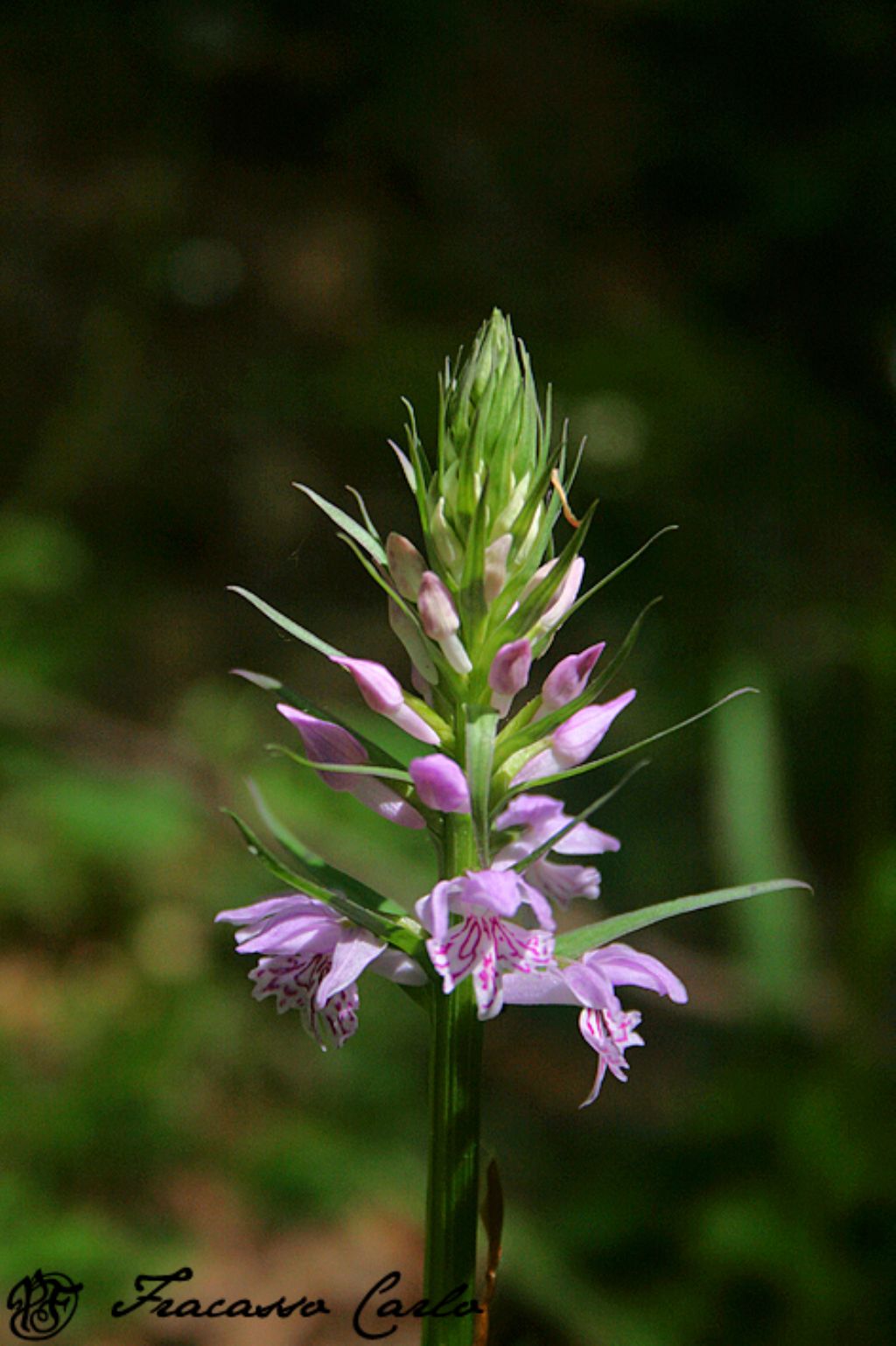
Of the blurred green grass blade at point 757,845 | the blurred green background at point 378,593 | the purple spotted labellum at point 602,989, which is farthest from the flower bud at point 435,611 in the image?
the blurred green grass blade at point 757,845

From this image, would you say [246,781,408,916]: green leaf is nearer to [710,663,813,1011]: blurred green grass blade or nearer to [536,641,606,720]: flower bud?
[536,641,606,720]: flower bud

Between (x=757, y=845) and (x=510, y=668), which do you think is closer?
(x=510, y=668)

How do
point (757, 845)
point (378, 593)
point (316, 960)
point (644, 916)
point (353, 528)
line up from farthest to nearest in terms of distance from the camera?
point (378, 593) < point (757, 845) < point (316, 960) < point (353, 528) < point (644, 916)

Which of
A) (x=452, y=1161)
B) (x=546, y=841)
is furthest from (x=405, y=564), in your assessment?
(x=452, y=1161)

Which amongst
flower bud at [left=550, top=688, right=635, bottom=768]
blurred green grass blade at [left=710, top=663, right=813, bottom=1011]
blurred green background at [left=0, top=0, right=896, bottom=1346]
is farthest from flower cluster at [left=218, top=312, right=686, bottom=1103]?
blurred green grass blade at [left=710, top=663, right=813, bottom=1011]

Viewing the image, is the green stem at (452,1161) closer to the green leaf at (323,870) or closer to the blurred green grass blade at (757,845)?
the green leaf at (323,870)

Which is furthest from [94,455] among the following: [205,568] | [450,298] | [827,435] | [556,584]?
[556,584]

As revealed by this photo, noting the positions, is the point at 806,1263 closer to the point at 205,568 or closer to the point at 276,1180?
the point at 276,1180

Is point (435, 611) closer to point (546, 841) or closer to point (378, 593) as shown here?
point (546, 841)
